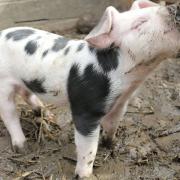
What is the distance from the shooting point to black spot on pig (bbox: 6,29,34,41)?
2789mm

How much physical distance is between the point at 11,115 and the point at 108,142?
2.11ft

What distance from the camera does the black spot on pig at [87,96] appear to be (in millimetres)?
2396

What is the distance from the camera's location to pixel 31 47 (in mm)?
2715

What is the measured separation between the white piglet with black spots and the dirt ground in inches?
4.7

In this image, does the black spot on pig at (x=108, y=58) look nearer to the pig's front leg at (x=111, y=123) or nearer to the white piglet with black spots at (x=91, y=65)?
the white piglet with black spots at (x=91, y=65)

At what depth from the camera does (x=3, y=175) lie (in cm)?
282

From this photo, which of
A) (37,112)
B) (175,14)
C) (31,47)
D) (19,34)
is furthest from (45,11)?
(175,14)

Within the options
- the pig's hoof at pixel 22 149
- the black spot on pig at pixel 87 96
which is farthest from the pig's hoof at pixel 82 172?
the pig's hoof at pixel 22 149

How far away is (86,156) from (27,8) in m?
2.42

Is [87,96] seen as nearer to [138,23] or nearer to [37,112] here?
[138,23]

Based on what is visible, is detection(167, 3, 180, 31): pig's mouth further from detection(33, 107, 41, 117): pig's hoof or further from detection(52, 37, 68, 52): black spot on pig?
detection(33, 107, 41, 117): pig's hoof

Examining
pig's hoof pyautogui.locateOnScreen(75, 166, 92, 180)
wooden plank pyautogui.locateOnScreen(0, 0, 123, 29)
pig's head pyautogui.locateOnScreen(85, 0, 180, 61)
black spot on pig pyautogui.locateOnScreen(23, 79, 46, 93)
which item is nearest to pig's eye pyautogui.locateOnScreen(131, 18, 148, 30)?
pig's head pyautogui.locateOnScreen(85, 0, 180, 61)

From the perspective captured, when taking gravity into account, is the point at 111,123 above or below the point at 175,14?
below

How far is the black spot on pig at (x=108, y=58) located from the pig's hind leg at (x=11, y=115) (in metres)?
0.70
